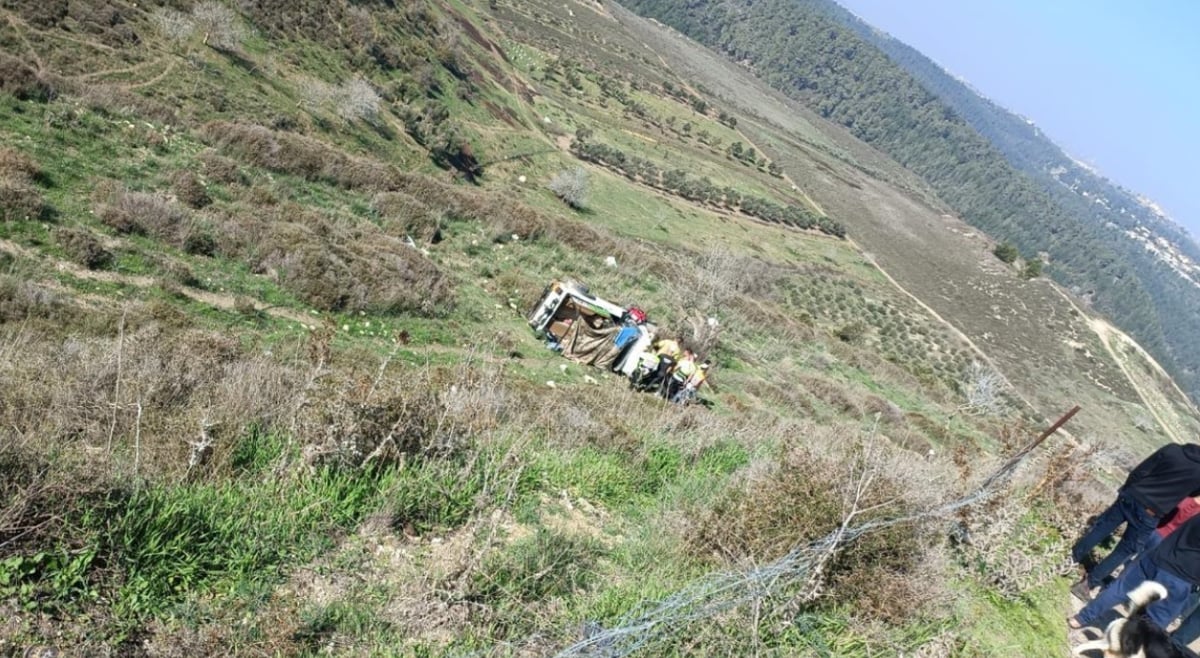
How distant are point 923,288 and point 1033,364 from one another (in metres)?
12.1

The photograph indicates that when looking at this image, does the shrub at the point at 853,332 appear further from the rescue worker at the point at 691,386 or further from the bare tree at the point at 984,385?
the rescue worker at the point at 691,386

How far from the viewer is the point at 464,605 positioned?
3.77 meters

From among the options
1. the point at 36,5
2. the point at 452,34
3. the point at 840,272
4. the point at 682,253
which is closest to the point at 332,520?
the point at 36,5

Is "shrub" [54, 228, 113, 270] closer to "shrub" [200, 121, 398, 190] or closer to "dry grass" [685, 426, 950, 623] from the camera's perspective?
"shrub" [200, 121, 398, 190]

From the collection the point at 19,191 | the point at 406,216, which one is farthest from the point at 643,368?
the point at 19,191

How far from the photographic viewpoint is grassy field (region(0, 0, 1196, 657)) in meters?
3.50

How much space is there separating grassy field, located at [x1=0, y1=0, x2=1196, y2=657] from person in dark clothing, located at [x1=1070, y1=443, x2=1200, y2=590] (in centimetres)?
59

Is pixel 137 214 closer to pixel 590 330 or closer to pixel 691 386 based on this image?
pixel 590 330

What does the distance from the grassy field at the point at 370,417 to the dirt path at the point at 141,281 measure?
0.26 feet

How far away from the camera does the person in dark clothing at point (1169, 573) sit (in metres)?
5.54

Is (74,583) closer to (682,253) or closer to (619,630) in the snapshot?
(619,630)

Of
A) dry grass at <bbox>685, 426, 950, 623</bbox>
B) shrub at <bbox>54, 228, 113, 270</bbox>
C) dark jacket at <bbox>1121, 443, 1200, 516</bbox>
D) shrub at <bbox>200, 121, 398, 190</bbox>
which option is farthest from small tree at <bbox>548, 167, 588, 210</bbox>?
dry grass at <bbox>685, 426, 950, 623</bbox>

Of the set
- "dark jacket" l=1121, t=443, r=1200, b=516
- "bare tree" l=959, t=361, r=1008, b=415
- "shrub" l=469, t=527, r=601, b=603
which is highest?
"dark jacket" l=1121, t=443, r=1200, b=516

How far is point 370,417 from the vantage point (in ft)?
15.7
